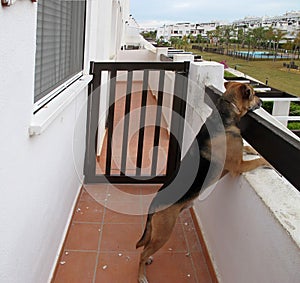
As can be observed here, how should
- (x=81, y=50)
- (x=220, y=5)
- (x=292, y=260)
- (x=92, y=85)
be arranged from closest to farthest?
(x=292, y=260) → (x=81, y=50) → (x=92, y=85) → (x=220, y=5)

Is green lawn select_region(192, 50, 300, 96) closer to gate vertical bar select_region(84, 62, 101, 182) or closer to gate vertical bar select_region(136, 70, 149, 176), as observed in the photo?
gate vertical bar select_region(136, 70, 149, 176)

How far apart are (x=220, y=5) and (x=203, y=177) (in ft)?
139

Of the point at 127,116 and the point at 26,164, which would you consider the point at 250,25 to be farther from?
the point at 26,164

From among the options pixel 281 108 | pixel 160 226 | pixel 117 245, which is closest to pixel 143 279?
pixel 160 226

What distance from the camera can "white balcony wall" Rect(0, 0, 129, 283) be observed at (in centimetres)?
128

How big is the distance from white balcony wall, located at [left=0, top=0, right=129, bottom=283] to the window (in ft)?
0.30

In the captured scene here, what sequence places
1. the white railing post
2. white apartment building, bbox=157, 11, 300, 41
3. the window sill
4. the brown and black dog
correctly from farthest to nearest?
white apartment building, bbox=157, 11, 300, 41 → the white railing post → the brown and black dog → the window sill

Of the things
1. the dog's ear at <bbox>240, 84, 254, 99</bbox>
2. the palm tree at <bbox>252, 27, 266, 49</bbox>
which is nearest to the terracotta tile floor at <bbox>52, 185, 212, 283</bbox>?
the dog's ear at <bbox>240, 84, 254, 99</bbox>

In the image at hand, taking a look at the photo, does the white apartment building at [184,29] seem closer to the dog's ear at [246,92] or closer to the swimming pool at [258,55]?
the swimming pool at [258,55]

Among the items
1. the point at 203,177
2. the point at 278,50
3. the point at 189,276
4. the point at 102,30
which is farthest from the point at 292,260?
the point at 278,50

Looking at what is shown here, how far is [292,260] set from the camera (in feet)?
Result: 4.38

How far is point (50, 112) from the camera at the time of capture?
1.88 metres

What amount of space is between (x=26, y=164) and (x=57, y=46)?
106 cm

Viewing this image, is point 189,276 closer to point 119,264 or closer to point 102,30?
point 119,264
